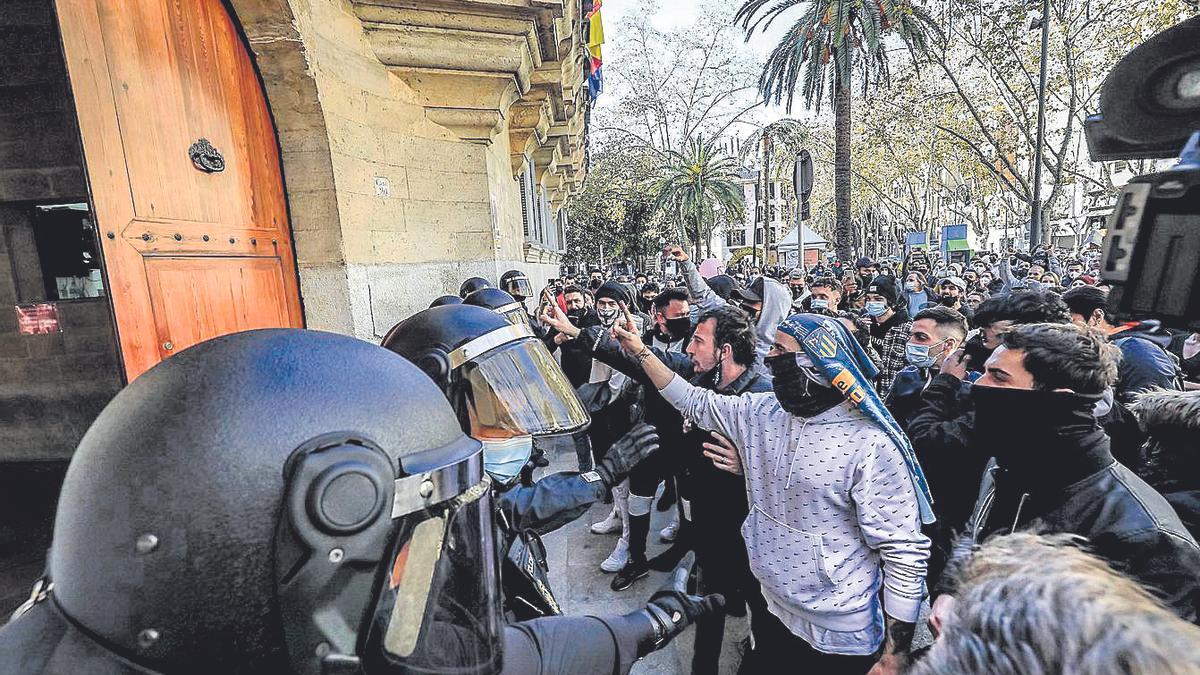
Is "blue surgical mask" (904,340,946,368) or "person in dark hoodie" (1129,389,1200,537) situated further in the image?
"blue surgical mask" (904,340,946,368)

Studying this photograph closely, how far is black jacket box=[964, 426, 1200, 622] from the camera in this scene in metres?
1.41

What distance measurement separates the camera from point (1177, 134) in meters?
0.93

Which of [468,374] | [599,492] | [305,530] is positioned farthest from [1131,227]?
[468,374]

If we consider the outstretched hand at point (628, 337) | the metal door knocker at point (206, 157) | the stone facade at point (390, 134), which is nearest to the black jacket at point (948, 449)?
the outstretched hand at point (628, 337)

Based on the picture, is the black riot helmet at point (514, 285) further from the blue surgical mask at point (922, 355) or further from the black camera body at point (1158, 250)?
the black camera body at point (1158, 250)

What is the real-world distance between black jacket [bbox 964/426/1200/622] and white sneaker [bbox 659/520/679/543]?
2.54 m

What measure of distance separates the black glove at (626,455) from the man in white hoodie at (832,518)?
1.37ft

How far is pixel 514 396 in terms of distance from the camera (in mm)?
1916

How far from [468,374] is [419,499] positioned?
0.98 meters

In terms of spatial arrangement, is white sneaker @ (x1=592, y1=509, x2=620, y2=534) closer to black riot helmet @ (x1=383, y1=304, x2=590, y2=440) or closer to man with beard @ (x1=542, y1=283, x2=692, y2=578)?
man with beard @ (x1=542, y1=283, x2=692, y2=578)

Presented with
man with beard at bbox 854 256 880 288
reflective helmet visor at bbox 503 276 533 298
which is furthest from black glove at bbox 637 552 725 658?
man with beard at bbox 854 256 880 288

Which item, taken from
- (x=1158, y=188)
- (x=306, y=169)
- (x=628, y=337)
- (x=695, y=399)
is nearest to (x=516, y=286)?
(x=306, y=169)

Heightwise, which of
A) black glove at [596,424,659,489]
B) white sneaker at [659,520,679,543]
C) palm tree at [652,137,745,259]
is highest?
palm tree at [652,137,745,259]

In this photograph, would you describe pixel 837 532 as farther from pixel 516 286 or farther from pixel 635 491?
pixel 516 286
